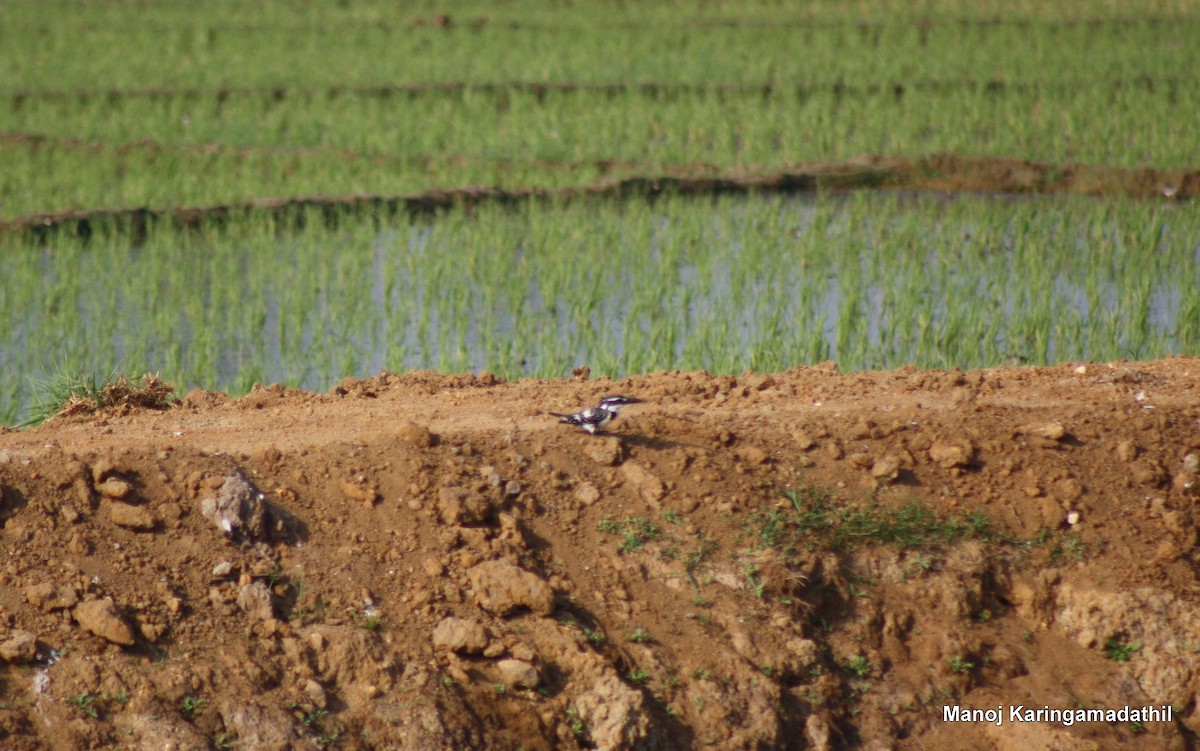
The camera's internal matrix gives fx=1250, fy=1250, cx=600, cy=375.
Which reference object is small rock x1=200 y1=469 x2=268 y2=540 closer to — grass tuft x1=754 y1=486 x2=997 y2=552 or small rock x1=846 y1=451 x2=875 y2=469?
grass tuft x1=754 y1=486 x2=997 y2=552

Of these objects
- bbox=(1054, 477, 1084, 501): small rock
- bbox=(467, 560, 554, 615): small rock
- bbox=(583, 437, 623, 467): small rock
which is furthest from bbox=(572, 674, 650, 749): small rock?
bbox=(1054, 477, 1084, 501): small rock

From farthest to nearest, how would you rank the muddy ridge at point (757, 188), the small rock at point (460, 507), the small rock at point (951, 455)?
the muddy ridge at point (757, 188)
the small rock at point (951, 455)
the small rock at point (460, 507)

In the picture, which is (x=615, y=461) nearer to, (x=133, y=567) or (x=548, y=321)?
(x=133, y=567)

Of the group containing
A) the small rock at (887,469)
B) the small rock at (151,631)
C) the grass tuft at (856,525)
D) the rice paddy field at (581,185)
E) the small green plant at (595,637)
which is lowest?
the small green plant at (595,637)

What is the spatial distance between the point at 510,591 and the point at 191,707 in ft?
2.56

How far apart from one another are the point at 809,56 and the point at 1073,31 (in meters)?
2.74

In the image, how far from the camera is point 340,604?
3.04 m

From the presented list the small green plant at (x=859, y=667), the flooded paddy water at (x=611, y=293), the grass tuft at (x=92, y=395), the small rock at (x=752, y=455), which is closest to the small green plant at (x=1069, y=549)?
the small green plant at (x=859, y=667)

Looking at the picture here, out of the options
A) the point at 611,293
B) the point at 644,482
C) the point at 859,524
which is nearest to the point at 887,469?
the point at 859,524

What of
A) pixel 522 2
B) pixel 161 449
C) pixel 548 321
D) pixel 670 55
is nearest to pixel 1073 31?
pixel 670 55

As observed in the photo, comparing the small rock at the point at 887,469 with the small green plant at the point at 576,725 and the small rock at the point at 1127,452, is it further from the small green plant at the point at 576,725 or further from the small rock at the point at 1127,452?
the small green plant at the point at 576,725

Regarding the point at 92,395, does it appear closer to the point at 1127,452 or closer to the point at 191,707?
the point at 191,707

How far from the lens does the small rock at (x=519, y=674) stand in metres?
2.94

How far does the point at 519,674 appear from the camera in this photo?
2.95m
